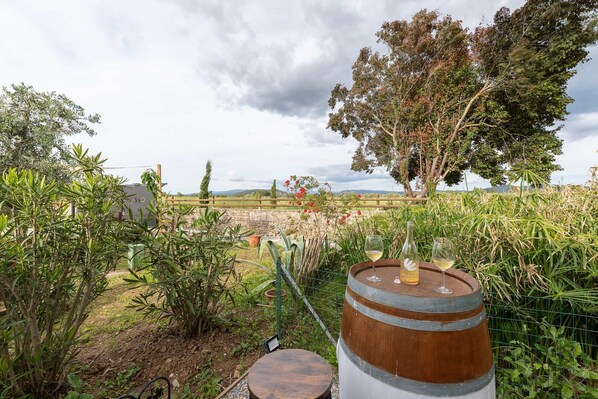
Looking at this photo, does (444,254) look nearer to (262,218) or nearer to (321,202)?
(321,202)

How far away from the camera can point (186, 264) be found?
2.31m

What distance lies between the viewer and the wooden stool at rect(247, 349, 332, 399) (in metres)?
0.92

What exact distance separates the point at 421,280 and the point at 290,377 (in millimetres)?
743

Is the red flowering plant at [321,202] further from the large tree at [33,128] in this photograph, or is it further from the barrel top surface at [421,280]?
the large tree at [33,128]

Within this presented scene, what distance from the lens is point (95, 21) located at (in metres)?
2.87

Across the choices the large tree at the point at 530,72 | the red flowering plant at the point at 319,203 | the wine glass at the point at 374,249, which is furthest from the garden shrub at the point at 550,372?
the large tree at the point at 530,72

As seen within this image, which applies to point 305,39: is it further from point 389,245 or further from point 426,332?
point 426,332

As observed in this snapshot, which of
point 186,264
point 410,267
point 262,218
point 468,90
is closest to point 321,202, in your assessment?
point 186,264

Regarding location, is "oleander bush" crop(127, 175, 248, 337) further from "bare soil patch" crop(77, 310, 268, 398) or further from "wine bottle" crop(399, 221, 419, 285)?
"wine bottle" crop(399, 221, 419, 285)

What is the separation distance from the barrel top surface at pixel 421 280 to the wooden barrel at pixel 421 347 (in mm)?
45

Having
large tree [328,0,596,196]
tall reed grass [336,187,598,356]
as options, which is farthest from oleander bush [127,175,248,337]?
large tree [328,0,596,196]

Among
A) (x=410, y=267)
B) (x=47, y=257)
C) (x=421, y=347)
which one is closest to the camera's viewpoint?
(x=421, y=347)

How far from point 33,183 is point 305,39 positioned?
24.3 ft

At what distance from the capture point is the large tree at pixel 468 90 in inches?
439
